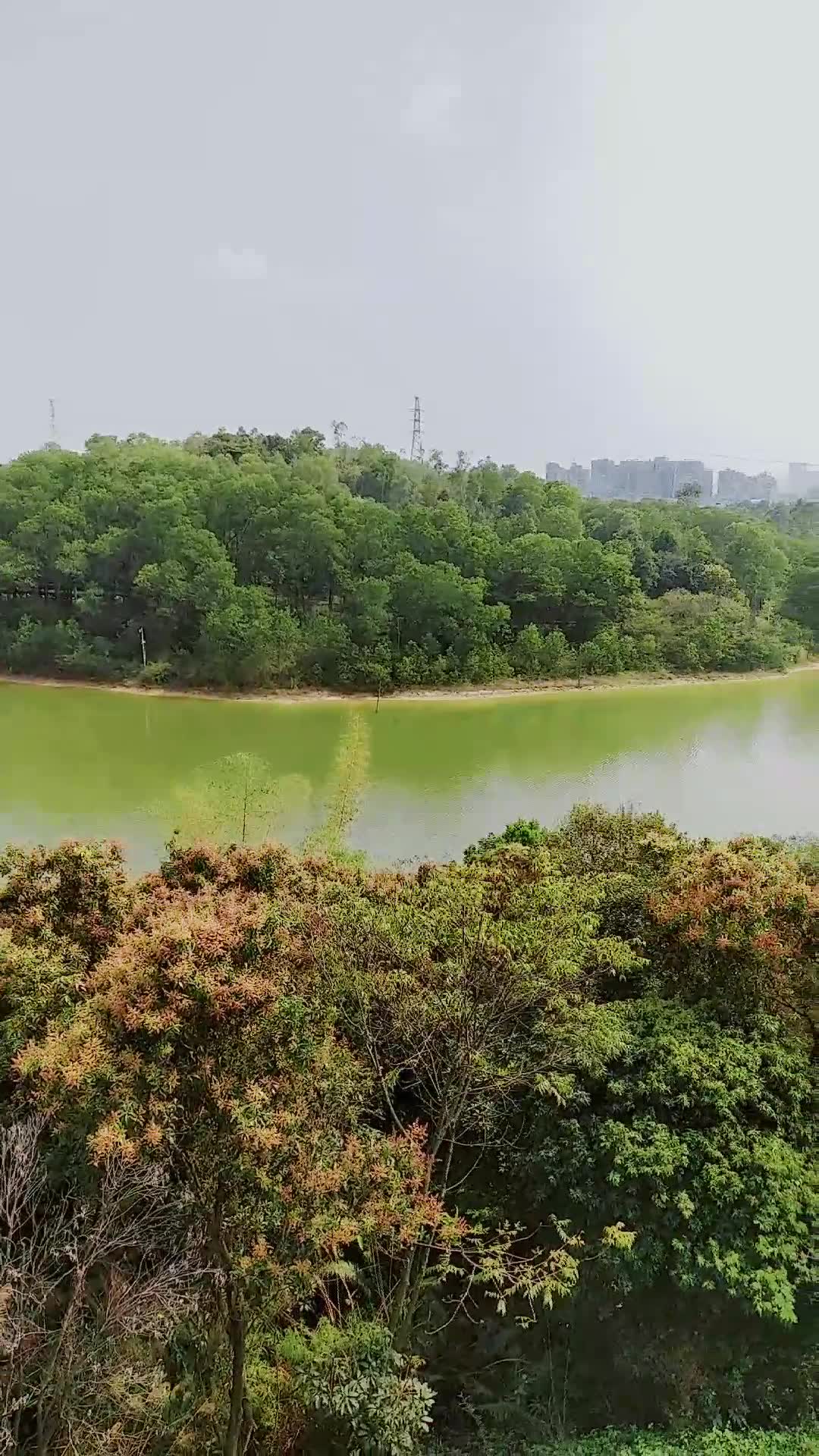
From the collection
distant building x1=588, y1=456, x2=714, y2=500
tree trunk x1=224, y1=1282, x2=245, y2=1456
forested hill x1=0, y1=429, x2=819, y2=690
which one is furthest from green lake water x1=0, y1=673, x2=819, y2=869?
distant building x1=588, y1=456, x2=714, y2=500

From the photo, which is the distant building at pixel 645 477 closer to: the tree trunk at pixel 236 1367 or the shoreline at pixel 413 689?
the shoreline at pixel 413 689

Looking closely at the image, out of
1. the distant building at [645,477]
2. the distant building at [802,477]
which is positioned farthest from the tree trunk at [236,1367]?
the distant building at [802,477]

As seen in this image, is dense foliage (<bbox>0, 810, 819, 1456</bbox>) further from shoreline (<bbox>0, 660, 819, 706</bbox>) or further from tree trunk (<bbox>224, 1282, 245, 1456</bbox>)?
shoreline (<bbox>0, 660, 819, 706</bbox>)

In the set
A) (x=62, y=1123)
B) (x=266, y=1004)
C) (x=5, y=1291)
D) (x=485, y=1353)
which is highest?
(x=266, y=1004)

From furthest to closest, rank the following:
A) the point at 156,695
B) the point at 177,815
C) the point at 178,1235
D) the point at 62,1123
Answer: the point at 156,695, the point at 177,815, the point at 178,1235, the point at 62,1123

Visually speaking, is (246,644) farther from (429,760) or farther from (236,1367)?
(236,1367)

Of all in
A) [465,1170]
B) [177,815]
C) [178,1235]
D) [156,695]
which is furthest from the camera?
[156,695]

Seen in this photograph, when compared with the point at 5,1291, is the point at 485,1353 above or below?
below

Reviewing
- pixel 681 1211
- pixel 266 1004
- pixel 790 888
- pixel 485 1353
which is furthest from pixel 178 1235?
pixel 790 888

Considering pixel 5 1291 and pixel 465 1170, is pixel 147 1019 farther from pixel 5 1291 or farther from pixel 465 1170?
pixel 465 1170
